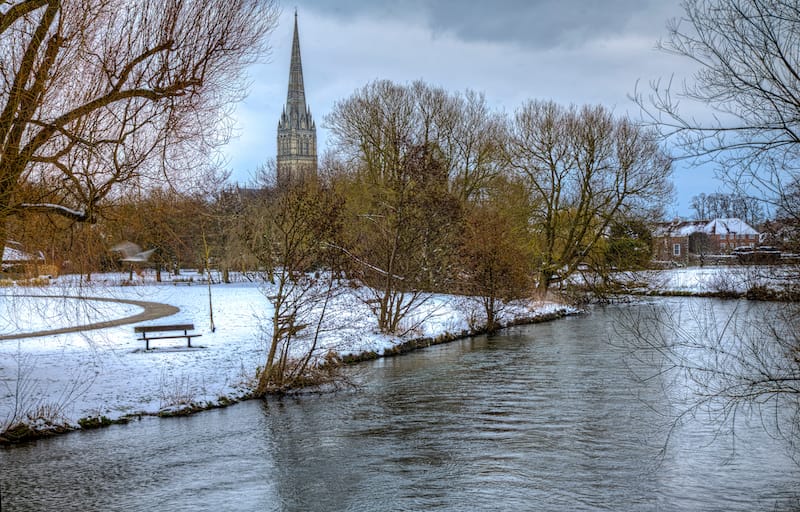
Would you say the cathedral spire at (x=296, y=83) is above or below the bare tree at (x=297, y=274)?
above

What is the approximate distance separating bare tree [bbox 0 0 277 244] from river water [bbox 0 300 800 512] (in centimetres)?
421

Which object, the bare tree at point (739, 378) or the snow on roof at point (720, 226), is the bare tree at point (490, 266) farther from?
the snow on roof at point (720, 226)

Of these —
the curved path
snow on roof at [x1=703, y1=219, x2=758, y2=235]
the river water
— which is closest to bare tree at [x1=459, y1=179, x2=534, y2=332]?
the river water

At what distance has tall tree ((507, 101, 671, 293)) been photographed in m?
33.8

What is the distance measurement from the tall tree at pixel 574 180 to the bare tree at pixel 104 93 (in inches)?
996

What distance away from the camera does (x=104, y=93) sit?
445 inches

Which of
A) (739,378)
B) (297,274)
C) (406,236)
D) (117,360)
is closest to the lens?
(739,378)

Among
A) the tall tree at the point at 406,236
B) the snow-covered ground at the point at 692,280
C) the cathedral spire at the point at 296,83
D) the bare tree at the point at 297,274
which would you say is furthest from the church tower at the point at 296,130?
the bare tree at the point at 297,274

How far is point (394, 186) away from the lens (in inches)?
944

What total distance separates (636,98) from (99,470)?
9345 millimetres

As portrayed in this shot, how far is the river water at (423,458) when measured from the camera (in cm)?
924

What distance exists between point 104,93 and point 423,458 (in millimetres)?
7960

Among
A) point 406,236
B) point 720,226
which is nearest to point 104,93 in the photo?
point 406,236

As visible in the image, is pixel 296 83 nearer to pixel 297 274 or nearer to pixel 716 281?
pixel 716 281
